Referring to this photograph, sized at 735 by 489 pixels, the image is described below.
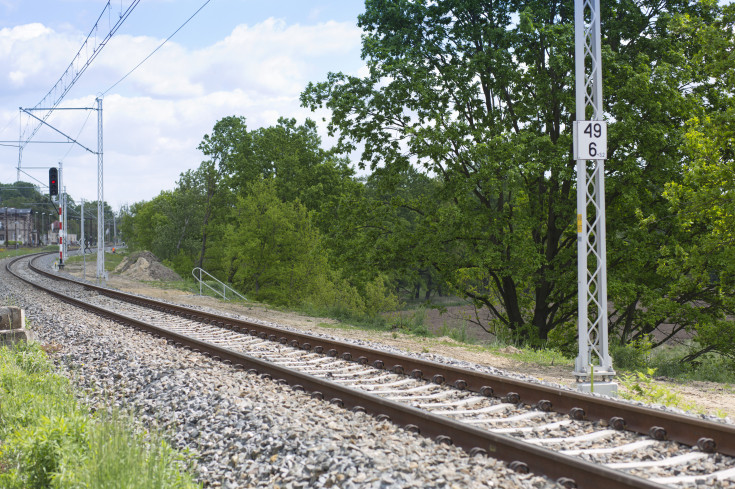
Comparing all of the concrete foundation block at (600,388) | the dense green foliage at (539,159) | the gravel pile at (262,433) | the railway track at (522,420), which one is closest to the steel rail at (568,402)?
the railway track at (522,420)

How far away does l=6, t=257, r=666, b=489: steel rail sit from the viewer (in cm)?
434

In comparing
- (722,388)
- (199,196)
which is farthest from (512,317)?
(199,196)

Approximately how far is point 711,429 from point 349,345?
6202 millimetres

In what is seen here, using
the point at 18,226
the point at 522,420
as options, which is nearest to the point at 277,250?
the point at 522,420

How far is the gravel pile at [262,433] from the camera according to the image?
15.3 ft

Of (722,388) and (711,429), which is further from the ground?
(711,429)

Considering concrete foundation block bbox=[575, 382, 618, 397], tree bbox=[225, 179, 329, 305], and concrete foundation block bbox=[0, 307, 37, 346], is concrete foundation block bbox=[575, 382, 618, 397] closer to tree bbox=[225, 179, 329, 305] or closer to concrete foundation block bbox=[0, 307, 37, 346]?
concrete foundation block bbox=[0, 307, 37, 346]

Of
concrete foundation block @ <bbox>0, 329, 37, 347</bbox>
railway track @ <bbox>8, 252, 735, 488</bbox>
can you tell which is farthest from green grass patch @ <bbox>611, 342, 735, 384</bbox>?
concrete foundation block @ <bbox>0, 329, 37, 347</bbox>

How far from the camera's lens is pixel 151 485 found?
4.44 m

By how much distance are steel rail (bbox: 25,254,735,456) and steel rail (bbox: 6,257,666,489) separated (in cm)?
161

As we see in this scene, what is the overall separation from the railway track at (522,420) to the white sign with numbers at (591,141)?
3250mm

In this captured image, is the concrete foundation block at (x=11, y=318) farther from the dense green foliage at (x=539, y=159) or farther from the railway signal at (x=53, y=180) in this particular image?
the railway signal at (x=53, y=180)

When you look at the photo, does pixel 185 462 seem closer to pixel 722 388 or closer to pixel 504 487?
pixel 504 487

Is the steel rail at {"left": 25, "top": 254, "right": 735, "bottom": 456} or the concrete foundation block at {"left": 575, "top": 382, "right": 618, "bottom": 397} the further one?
the concrete foundation block at {"left": 575, "top": 382, "right": 618, "bottom": 397}
